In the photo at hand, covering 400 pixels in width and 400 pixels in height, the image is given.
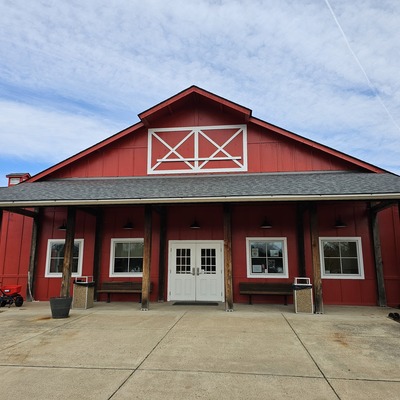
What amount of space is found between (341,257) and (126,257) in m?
6.95

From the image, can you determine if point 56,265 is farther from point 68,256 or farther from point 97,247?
point 68,256

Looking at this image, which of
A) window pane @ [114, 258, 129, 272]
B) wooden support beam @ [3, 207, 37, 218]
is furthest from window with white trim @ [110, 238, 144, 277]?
wooden support beam @ [3, 207, 37, 218]

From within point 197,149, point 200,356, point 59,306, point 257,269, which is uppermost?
point 197,149

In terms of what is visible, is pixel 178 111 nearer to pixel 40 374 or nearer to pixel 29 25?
pixel 29 25

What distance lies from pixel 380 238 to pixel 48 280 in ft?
35.5

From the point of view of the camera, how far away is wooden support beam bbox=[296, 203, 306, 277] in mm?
9750

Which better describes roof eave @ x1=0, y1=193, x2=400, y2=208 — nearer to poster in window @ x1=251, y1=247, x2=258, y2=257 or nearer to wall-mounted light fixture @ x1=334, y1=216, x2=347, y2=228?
wall-mounted light fixture @ x1=334, y1=216, x2=347, y2=228

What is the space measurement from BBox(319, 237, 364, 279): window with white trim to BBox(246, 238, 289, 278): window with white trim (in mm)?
1215

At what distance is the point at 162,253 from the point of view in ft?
34.2

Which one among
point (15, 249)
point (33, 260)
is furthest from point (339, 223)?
point (15, 249)

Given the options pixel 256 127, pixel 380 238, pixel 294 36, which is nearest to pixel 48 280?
pixel 256 127

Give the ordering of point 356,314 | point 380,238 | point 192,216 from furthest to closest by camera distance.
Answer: point 192,216 → point 380,238 → point 356,314

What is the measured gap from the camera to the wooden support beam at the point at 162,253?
10234 millimetres

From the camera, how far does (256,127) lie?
35.3 feet
